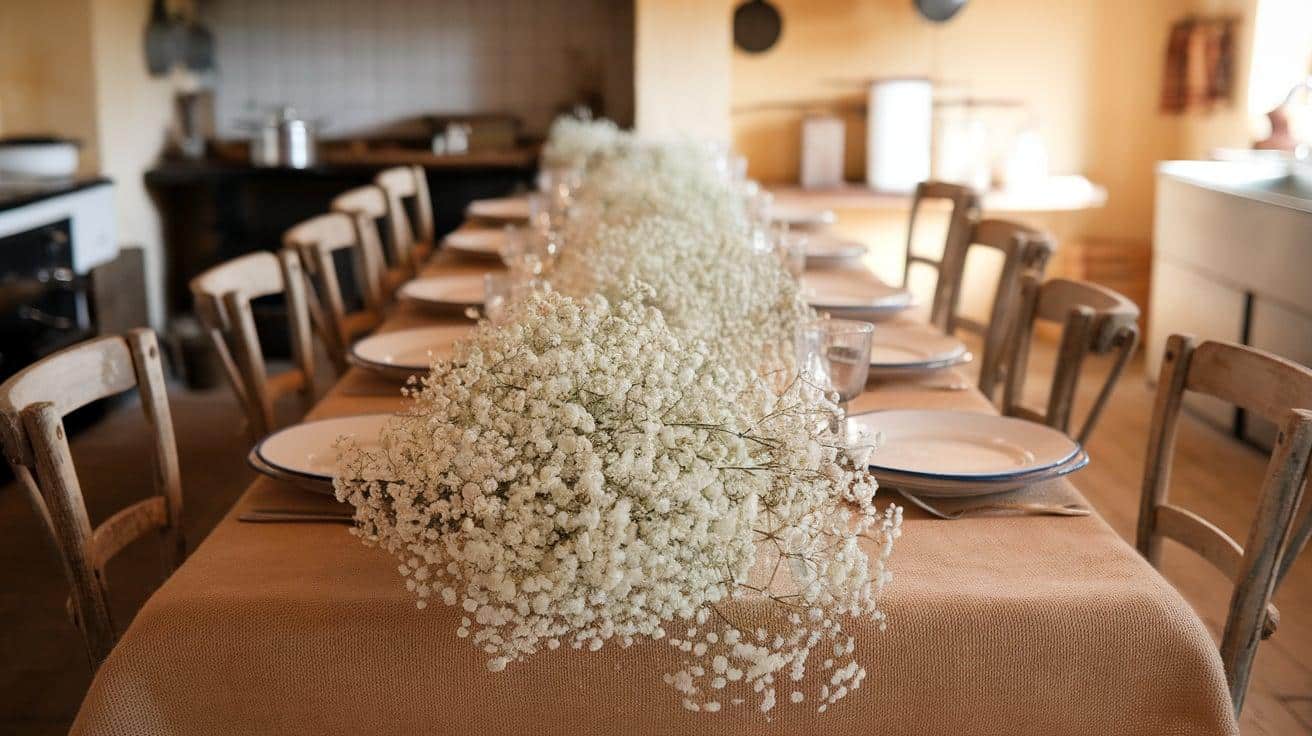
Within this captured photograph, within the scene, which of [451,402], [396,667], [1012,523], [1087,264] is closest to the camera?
[451,402]

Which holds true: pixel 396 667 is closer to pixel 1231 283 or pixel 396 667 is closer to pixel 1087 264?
pixel 1231 283

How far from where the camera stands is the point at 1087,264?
20.1 feet

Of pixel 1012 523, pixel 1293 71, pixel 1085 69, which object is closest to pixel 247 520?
pixel 1012 523

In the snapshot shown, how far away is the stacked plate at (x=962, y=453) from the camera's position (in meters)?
1.62

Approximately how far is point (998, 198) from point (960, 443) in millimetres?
4265

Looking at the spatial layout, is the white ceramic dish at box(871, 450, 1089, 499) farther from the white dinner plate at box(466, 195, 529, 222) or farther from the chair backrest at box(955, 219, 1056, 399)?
the white dinner plate at box(466, 195, 529, 222)

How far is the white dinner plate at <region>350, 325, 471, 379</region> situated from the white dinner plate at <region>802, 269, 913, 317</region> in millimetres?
683

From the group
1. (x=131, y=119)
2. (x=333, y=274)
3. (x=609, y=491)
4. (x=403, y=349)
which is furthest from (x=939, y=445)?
(x=131, y=119)

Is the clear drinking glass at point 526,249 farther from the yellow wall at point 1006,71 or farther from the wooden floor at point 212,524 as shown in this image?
the yellow wall at point 1006,71

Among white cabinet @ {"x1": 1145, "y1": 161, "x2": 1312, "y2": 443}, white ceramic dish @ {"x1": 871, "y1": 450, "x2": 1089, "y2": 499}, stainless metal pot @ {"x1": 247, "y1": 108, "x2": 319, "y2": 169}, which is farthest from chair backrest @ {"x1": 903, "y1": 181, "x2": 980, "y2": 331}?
stainless metal pot @ {"x1": 247, "y1": 108, "x2": 319, "y2": 169}

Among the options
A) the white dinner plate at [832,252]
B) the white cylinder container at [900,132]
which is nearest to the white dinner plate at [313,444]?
the white dinner plate at [832,252]

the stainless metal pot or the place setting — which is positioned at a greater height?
the stainless metal pot

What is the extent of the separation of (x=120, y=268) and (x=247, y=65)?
1.63 metres

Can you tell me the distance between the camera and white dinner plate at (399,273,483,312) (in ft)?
9.09
